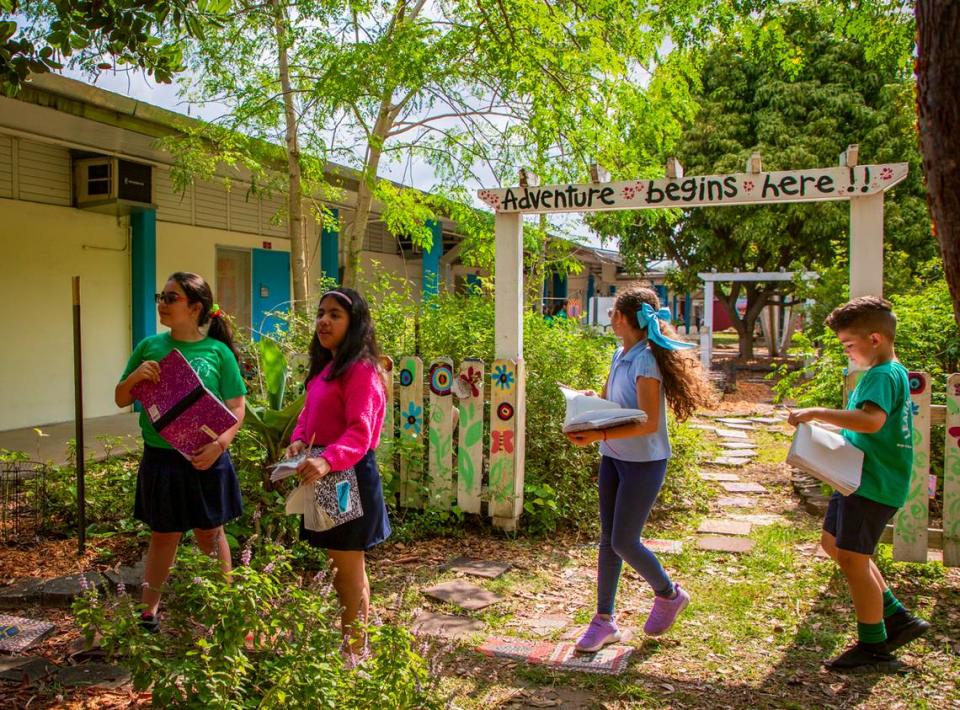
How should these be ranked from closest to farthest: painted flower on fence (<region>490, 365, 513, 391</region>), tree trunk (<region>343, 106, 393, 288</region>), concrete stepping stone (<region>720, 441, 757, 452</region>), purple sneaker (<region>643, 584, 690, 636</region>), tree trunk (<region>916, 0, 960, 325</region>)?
tree trunk (<region>916, 0, 960, 325</region>), purple sneaker (<region>643, 584, 690, 636</region>), painted flower on fence (<region>490, 365, 513, 391</region>), tree trunk (<region>343, 106, 393, 288</region>), concrete stepping stone (<region>720, 441, 757, 452</region>)

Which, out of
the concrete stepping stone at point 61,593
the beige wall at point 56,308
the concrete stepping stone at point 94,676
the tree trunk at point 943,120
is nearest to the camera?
the tree trunk at point 943,120

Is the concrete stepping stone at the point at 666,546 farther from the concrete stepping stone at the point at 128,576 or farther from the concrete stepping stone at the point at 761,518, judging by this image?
the concrete stepping stone at the point at 128,576

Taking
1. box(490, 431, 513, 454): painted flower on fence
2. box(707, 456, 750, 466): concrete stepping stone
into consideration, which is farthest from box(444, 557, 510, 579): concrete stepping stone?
box(707, 456, 750, 466): concrete stepping stone

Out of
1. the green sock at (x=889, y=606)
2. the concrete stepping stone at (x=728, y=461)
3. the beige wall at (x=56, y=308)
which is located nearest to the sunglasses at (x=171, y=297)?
the green sock at (x=889, y=606)

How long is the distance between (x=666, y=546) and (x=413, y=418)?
1950mm

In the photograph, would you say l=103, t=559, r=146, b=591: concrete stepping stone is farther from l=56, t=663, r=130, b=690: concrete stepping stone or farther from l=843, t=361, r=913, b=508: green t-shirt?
l=843, t=361, r=913, b=508: green t-shirt

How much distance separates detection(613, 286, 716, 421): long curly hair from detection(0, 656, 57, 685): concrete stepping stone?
9.49 feet

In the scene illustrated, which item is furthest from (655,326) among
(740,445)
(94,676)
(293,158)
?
(740,445)

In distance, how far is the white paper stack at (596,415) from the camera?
11.3 ft

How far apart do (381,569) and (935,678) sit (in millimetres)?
2920

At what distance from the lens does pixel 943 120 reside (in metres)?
2.15

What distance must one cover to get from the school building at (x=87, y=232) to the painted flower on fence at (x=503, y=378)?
2220 millimetres

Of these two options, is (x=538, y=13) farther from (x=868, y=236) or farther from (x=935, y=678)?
(x=935, y=678)

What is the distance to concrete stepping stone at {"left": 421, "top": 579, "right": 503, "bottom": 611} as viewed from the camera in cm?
438
